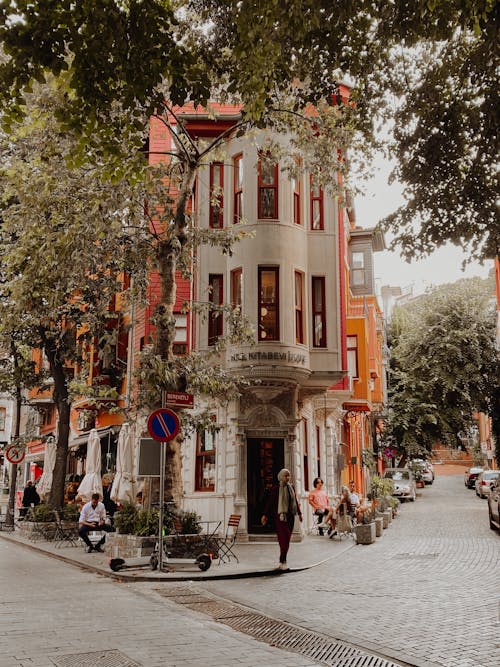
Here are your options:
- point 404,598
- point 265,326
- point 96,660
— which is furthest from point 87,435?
point 96,660

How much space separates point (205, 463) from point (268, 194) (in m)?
8.51

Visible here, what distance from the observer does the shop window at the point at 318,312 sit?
22.0m

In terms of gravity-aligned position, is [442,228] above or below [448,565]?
above

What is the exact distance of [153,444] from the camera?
47.6ft

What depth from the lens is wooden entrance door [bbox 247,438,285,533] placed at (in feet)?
69.4

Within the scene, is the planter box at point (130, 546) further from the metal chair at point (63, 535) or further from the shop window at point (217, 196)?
the shop window at point (217, 196)

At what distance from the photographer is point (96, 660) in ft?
21.6

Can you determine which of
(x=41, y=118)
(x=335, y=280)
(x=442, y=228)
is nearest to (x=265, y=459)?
(x=335, y=280)

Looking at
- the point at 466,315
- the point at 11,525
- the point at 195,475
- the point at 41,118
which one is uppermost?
the point at 466,315

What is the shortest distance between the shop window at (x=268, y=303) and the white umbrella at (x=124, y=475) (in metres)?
4.88

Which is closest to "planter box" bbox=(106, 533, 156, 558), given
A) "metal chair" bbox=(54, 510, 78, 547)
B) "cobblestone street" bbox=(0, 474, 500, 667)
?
"cobblestone street" bbox=(0, 474, 500, 667)

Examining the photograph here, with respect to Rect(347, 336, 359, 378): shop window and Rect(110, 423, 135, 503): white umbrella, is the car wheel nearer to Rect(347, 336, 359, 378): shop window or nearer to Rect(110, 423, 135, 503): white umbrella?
Rect(110, 423, 135, 503): white umbrella

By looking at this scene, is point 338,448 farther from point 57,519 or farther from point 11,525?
point 11,525

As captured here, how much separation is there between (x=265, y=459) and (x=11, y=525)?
12660 mm
